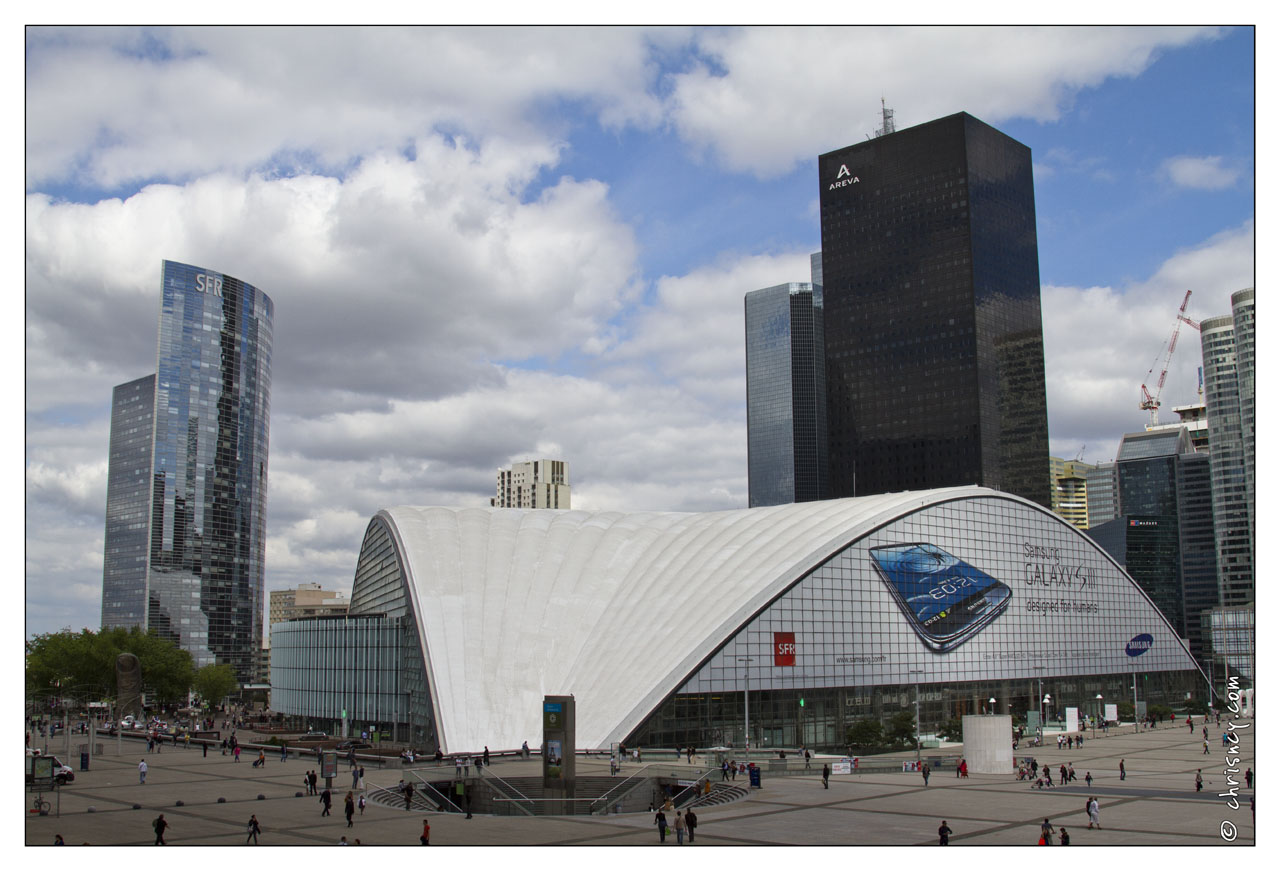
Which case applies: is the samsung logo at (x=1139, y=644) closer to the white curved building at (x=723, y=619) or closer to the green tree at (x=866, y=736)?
the white curved building at (x=723, y=619)

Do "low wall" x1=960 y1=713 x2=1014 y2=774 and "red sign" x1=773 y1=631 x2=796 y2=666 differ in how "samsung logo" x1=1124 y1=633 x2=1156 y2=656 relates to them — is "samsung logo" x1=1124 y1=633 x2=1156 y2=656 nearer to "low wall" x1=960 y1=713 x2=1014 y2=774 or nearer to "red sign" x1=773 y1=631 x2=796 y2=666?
"red sign" x1=773 y1=631 x2=796 y2=666

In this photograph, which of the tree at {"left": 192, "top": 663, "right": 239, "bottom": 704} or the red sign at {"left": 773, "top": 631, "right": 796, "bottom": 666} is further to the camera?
the tree at {"left": 192, "top": 663, "right": 239, "bottom": 704}

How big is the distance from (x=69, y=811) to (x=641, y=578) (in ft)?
140

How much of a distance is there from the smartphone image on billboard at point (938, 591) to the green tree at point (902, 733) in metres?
8.39

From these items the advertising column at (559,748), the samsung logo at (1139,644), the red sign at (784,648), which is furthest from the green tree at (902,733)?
the samsung logo at (1139,644)

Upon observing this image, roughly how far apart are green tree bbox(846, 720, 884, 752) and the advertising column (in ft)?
98.0

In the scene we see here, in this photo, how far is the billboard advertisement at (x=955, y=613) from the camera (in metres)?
79.7

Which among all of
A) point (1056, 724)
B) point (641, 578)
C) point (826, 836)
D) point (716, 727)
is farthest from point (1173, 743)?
point (826, 836)

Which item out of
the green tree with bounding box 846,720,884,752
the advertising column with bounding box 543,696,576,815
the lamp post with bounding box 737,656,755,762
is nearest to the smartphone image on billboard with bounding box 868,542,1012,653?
the green tree with bounding box 846,720,884,752

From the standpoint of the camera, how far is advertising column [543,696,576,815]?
55.0m

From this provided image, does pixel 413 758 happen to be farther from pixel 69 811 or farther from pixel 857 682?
pixel 857 682

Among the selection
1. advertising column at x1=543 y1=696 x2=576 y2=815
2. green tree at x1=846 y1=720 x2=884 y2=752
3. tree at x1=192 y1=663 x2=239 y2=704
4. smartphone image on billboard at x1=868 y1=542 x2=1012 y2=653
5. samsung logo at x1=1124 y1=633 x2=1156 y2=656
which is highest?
smartphone image on billboard at x1=868 y1=542 x2=1012 y2=653

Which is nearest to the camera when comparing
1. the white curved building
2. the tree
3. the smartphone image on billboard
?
the white curved building

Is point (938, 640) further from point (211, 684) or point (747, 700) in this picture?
point (211, 684)
